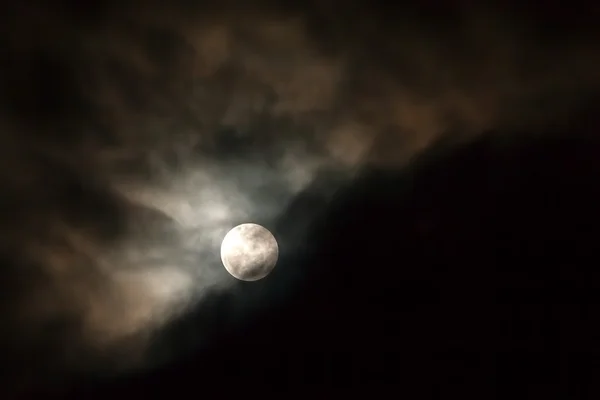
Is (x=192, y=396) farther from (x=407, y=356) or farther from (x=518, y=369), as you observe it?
(x=518, y=369)

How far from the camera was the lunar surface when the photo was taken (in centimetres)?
655

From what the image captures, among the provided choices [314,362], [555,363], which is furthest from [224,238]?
[555,363]

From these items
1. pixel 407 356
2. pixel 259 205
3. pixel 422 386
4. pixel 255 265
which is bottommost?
pixel 422 386

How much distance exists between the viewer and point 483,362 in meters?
8.35

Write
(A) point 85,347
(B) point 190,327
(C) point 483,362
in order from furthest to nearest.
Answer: (C) point 483,362 < (B) point 190,327 < (A) point 85,347

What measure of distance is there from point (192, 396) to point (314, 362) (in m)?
2.55

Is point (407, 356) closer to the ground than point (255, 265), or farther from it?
closer to the ground

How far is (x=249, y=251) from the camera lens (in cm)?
671

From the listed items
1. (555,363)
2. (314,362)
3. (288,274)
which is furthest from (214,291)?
(555,363)

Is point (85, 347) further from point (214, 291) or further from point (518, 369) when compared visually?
point (518, 369)

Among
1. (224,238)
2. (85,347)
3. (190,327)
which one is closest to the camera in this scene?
(224,238)

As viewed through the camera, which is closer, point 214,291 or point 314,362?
point 214,291

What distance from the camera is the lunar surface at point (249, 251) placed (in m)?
6.55

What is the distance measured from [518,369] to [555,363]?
0.65 m
